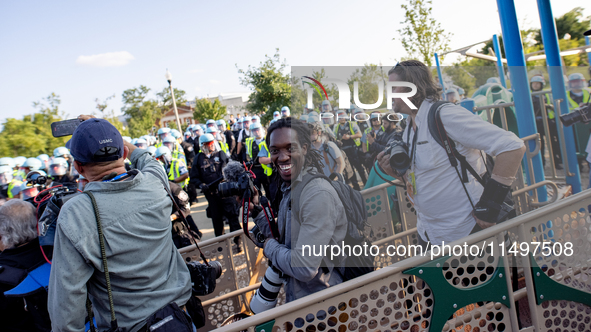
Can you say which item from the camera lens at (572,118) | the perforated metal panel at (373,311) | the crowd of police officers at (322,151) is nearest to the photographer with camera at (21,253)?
the crowd of police officers at (322,151)

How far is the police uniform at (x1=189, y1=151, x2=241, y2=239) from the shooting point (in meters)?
6.09

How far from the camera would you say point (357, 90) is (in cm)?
165

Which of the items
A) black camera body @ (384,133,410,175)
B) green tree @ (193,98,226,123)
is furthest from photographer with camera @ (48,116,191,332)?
green tree @ (193,98,226,123)

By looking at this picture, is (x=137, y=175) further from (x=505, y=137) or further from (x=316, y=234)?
(x=505, y=137)

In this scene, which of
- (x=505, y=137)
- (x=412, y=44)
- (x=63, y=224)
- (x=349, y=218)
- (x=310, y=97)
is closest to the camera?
(x=63, y=224)

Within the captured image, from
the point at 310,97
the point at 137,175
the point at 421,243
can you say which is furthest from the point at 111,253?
the point at 421,243

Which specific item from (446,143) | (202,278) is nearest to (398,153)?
(446,143)

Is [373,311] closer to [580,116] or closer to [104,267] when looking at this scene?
[104,267]

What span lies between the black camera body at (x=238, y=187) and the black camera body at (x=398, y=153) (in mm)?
916

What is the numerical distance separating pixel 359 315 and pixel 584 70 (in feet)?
14.2

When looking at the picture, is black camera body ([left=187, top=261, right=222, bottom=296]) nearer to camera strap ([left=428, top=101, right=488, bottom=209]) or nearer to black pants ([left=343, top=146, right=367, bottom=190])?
black pants ([left=343, top=146, right=367, bottom=190])

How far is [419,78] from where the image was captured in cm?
182

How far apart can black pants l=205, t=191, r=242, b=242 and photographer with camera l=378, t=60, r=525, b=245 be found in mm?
4278

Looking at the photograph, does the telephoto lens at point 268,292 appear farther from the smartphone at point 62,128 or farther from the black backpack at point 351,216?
the smartphone at point 62,128
